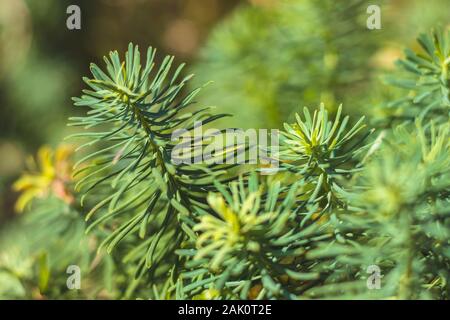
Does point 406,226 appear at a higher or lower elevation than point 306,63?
lower

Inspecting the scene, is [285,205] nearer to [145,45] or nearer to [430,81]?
[430,81]

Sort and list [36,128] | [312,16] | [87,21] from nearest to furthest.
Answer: [312,16] → [36,128] → [87,21]

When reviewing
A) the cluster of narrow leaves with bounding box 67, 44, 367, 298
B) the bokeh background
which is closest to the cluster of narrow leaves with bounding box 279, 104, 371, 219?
the cluster of narrow leaves with bounding box 67, 44, 367, 298

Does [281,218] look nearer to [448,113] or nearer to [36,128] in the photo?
[448,113]

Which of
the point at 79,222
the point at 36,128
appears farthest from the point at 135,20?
the point at 79,222

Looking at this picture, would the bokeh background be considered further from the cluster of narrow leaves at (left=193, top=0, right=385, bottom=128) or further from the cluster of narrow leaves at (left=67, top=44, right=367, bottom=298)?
the cluster of narrow leaves at (left=67, top=44, right=367, bottom=298)

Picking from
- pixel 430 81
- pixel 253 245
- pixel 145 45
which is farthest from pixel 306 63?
pixel 145 45

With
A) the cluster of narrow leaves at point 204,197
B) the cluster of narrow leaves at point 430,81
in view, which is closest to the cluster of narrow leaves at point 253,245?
the cluster of narrow leaves at point 204,197

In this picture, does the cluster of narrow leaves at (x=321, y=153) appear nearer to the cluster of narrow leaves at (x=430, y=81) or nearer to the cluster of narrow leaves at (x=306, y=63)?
the cluster of narrow leaves at (x=430, y=81)
